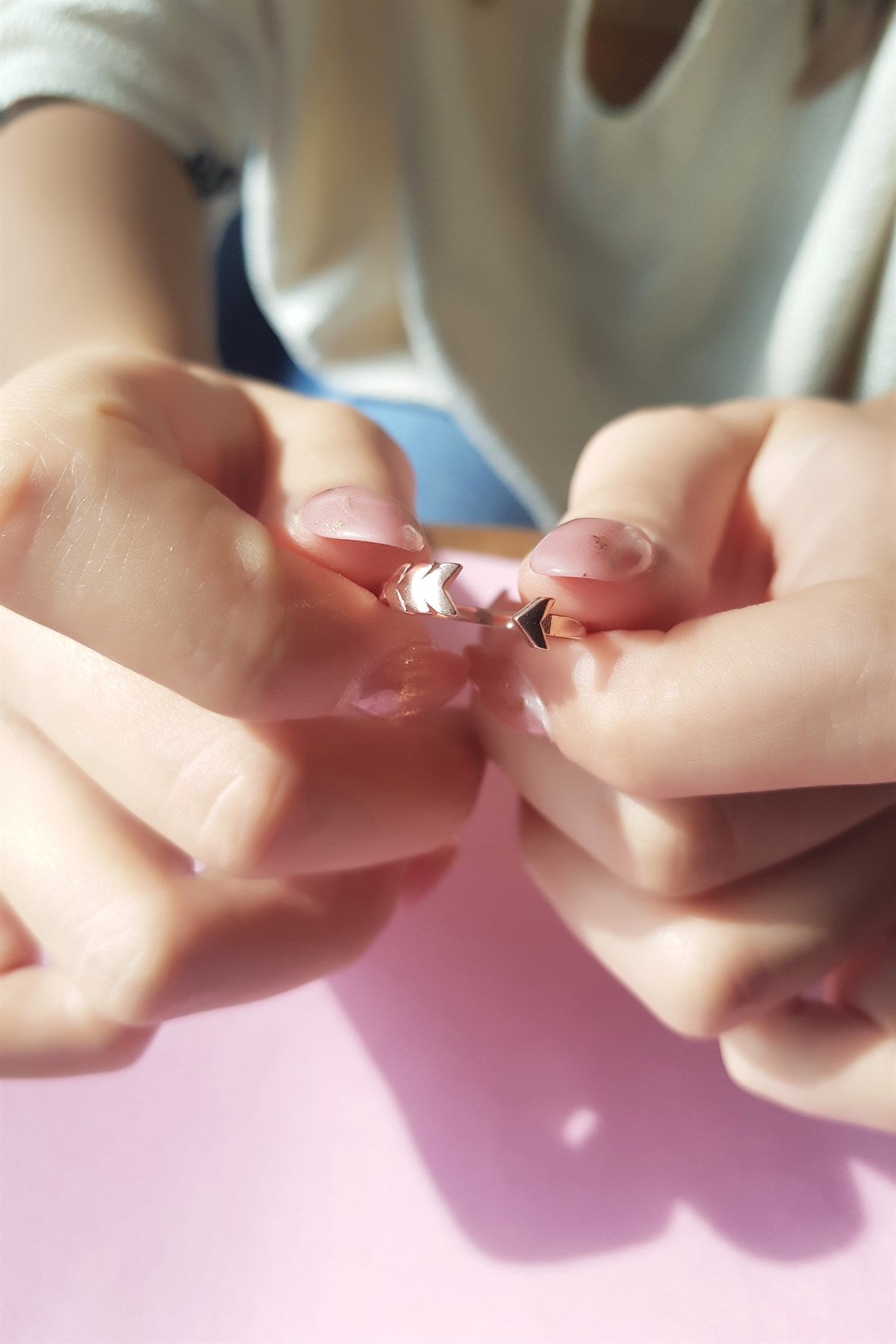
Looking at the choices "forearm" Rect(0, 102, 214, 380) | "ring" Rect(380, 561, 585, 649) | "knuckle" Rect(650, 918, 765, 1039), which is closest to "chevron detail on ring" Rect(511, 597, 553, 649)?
"ring" Rect(380, 561, 585, 649)

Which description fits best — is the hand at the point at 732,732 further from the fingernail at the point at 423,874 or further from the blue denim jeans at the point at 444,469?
the blue denim jeans at the point at 444,469

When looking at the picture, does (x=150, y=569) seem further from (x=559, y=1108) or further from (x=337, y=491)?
(x=559, y=1108)

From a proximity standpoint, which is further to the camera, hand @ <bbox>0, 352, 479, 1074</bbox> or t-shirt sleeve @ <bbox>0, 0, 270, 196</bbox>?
t-shirt sleeve @ <bbox>0, 0, 270, 196</bbox>

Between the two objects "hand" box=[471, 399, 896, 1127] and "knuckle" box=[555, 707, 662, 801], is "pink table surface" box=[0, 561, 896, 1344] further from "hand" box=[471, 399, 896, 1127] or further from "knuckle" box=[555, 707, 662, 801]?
"knuckle" box=[555, 707, 662, 801]

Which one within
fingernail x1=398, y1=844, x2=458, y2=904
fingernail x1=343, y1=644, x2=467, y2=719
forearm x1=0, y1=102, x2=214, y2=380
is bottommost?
fingernail x1=398, y1=844, x2=458, y2=904

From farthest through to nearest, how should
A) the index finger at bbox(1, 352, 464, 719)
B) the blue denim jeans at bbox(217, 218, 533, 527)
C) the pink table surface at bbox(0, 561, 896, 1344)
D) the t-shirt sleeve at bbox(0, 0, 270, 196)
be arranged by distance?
the blue denim jeans at bbox(217, 218, 533, 527)
the t-shirt sleeve at bbox(0, 0, 270, 196)
the pink table surface at bbox(0, 561, 896, 1344)
the index finger at bbox(1, 352, 464, 719)
